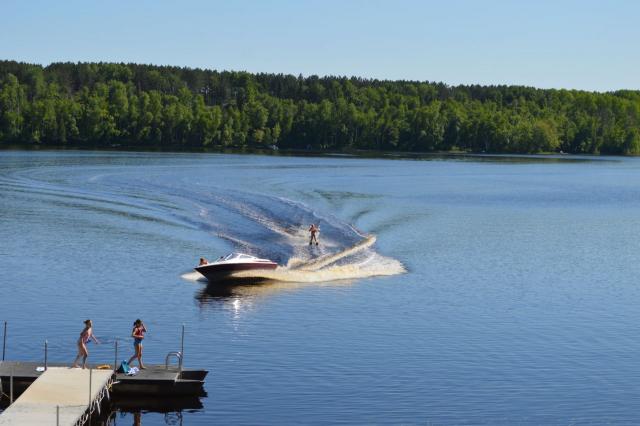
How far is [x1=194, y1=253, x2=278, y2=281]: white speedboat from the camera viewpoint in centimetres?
6231

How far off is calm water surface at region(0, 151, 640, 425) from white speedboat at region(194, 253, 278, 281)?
103 centimetres

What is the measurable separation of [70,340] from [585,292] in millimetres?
34549

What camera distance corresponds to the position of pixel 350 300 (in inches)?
2333

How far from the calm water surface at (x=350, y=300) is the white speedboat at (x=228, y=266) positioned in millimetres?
1027

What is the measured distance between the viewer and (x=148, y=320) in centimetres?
5241

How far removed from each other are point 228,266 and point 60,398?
89.0ft

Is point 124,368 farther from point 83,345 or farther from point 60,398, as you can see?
point 60,398

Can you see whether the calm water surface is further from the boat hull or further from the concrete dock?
the concrete dock

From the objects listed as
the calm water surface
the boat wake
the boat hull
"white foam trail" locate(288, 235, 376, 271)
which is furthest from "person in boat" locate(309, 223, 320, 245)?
the boat hull

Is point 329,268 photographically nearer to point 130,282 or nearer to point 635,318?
point 130,282

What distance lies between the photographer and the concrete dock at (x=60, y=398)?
112 feet

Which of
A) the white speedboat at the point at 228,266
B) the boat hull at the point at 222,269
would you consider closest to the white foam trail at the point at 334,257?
the white speedboat at the point at 228,266

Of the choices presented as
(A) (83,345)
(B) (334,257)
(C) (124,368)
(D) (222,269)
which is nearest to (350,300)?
(D) (222,269)

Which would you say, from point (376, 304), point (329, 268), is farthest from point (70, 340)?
point (329, 268)
